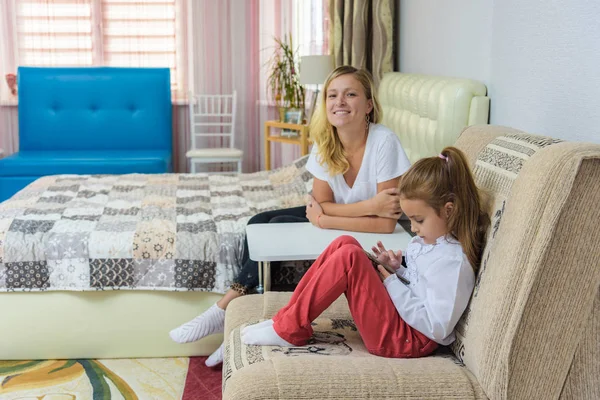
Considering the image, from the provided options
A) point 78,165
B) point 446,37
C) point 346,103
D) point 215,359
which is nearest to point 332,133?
point 346,103

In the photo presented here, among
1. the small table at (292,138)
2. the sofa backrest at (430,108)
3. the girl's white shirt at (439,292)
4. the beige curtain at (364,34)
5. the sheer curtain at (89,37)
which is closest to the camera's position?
the girl's white shirt at (439,292)

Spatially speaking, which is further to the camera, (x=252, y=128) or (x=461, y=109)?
(x=252, y=128)

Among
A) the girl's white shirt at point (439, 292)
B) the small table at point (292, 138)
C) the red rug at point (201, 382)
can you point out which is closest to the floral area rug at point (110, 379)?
the red rug at point (201, 382)

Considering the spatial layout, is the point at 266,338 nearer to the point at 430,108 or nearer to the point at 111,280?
the point at 111,280

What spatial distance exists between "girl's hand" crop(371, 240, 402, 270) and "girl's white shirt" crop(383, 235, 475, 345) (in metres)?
0.19

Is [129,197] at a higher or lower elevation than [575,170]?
lower

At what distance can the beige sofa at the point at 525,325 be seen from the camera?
4.85 ft

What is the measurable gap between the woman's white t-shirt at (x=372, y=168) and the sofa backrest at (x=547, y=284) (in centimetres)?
92

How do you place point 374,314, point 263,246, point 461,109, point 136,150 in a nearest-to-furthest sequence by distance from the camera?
point 374,314, point 263,246, point 461,109, point 136,150

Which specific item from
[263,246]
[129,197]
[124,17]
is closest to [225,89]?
[124,17]

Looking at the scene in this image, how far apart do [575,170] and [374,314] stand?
0.59m

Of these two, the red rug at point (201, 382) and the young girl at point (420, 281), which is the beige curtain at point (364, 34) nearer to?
the red rug at point (201, 382)

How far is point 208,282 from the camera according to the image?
2824 mm

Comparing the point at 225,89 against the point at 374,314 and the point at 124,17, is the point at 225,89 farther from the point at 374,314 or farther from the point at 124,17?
the point at 374,314
